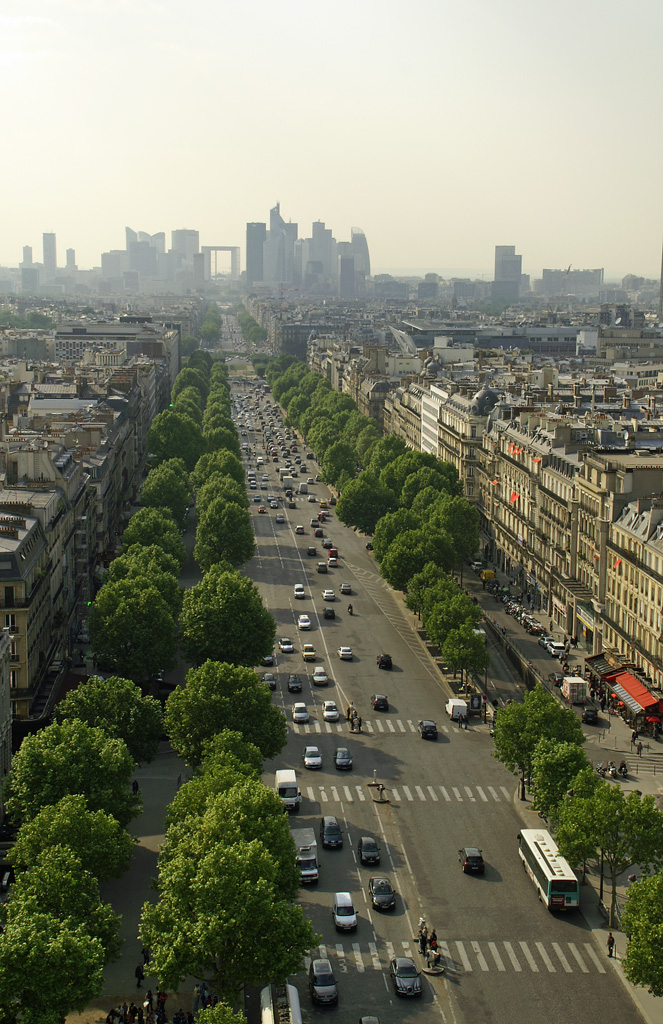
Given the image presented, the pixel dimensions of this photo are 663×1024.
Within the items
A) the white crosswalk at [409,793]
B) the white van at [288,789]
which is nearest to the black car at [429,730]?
the white crosswalk at [409,793]

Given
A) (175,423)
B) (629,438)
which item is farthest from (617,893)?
(175,423)

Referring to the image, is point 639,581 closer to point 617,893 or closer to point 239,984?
point 617,893

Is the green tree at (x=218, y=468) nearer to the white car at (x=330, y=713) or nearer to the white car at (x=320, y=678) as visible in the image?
the white car at (x=320, y=678)

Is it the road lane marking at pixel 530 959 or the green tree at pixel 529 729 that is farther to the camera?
the green tree at pixel 529 729

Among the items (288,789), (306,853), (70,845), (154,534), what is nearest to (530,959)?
(306,853)

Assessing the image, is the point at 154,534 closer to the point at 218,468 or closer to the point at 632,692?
the point at 218,468

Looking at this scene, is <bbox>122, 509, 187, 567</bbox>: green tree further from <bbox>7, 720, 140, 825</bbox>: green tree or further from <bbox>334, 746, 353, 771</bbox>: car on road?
<bbox>7, 720, 140, 825</bbox>: green tree
